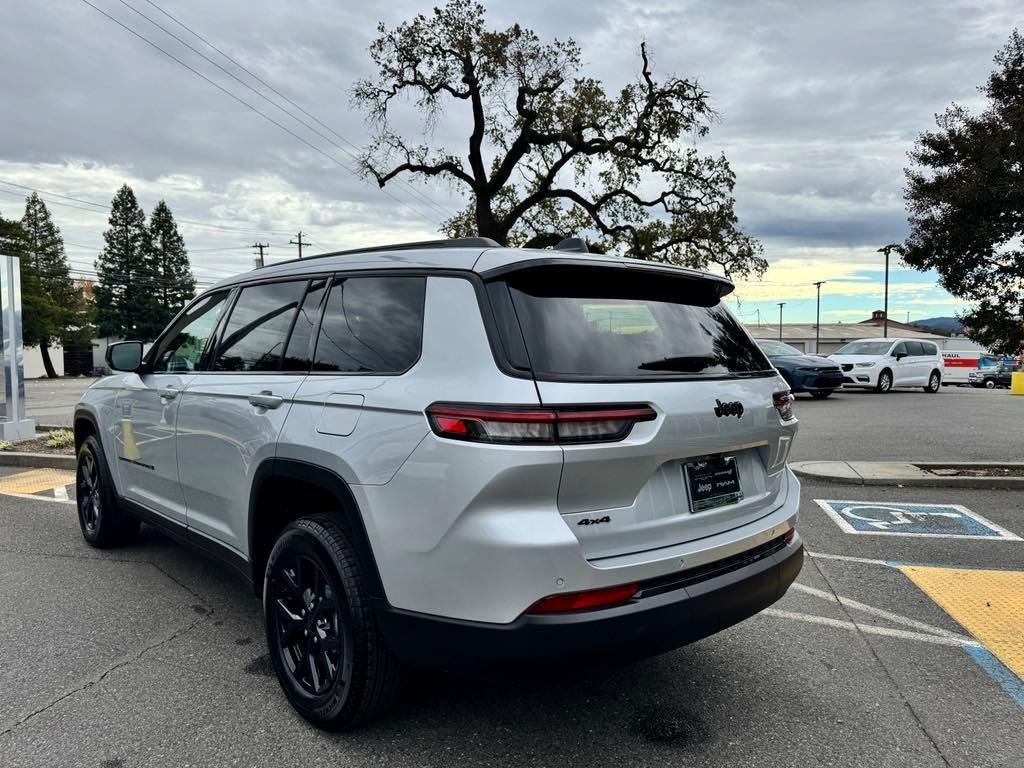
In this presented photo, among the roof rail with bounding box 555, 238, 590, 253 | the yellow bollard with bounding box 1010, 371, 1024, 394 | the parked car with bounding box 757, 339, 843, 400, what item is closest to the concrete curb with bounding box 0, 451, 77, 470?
the roof rail with bounding box 555, 238, 590, 253

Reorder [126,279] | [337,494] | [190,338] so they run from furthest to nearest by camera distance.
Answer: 1. [126,279]
2. [190,338]
3. [337,494]

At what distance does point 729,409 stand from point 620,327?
1.71ft

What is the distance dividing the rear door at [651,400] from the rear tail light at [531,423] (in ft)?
0.12

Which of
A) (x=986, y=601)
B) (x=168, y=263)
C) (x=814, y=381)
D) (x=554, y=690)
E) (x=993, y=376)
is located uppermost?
(x=168, y=263)

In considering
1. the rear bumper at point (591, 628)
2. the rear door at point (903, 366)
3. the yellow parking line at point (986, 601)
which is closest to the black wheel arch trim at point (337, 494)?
the rear bumper at point (591, 628)

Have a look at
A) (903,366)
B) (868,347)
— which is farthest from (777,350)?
(903,366)

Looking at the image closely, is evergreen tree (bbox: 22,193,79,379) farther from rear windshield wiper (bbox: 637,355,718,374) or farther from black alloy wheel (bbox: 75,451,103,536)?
rear windshield wiper (bbox: 637,355,718,374)

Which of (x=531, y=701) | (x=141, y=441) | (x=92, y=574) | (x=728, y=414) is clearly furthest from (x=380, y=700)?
(x=92, y=574)

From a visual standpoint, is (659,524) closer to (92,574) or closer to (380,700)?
(380,700)

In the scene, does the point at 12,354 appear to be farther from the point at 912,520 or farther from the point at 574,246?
the point at 912,520

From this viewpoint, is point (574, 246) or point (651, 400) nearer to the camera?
point (651, 400)

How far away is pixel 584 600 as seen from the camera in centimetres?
224

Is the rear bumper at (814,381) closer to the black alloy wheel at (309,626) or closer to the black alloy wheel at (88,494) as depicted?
the black alloy wheel at (88,494)

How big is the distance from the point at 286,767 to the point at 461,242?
2.05m
